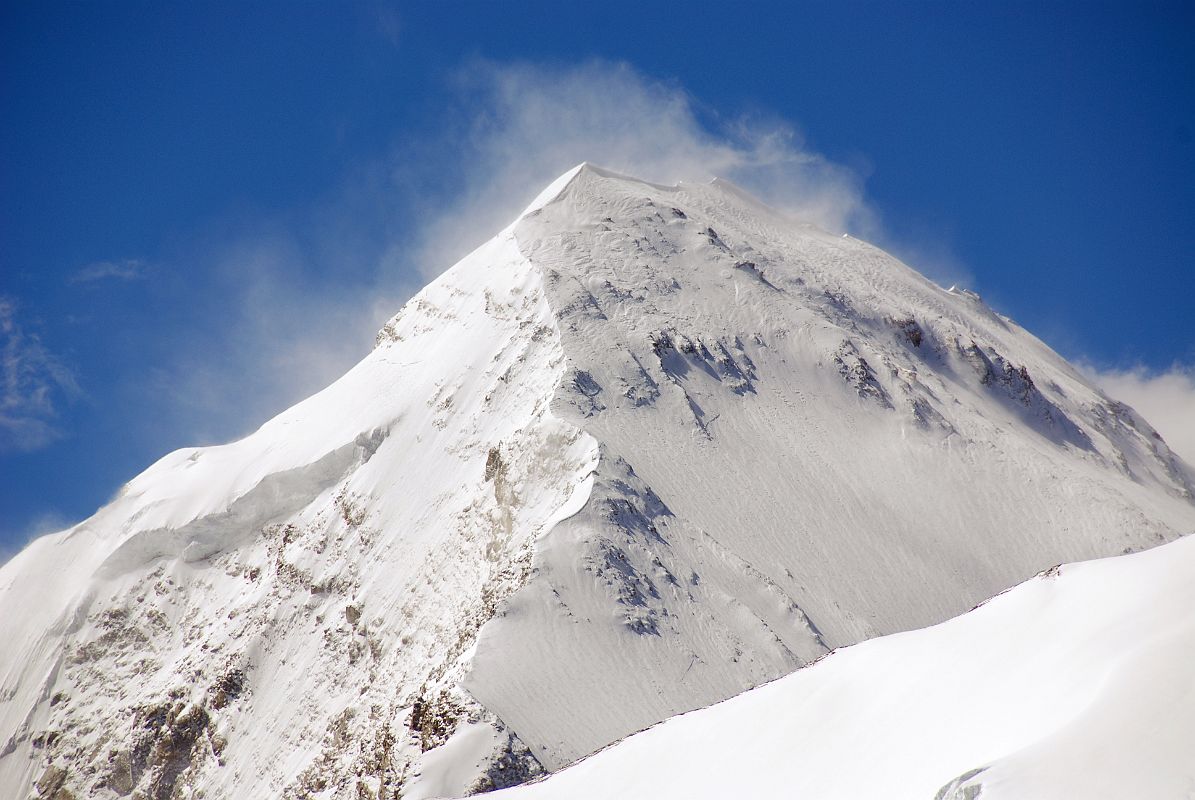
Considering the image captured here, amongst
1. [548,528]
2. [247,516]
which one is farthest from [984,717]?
[247,516]

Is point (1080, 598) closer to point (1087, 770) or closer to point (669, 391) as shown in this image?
point (1087, 770)

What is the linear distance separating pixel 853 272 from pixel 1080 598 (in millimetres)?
65654

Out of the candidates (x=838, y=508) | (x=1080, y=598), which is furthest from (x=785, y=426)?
(x=1080, y=598)

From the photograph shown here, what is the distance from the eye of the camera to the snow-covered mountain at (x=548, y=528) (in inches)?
1590

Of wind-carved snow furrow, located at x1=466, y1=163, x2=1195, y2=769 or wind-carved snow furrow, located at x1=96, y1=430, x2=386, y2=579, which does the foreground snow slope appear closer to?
wind-carved snow furrow, located at x1=466, y1=163, x2=1195, y2=769

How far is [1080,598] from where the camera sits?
1772 centimetres

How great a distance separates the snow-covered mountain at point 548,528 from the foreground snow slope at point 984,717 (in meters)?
15.2

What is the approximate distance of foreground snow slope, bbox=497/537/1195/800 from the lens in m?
12.7

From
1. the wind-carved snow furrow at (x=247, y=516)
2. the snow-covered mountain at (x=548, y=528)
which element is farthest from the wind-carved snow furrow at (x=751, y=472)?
the wind-carved snow furrow at (x=247, y=516)

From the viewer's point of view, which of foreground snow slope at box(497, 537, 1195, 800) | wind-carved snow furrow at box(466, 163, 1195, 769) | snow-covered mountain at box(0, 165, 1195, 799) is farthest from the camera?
snow-covered mountain at box(0, 165, 1195, 799)

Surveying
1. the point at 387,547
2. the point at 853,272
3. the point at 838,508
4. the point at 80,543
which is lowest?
the point at 838,508

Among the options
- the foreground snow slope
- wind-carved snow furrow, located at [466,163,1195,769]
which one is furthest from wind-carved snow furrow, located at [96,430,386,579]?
the foreground snow slope

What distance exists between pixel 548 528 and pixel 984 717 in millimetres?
29219

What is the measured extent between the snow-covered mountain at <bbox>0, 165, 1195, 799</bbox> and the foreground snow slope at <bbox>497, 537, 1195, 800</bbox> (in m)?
15.2
